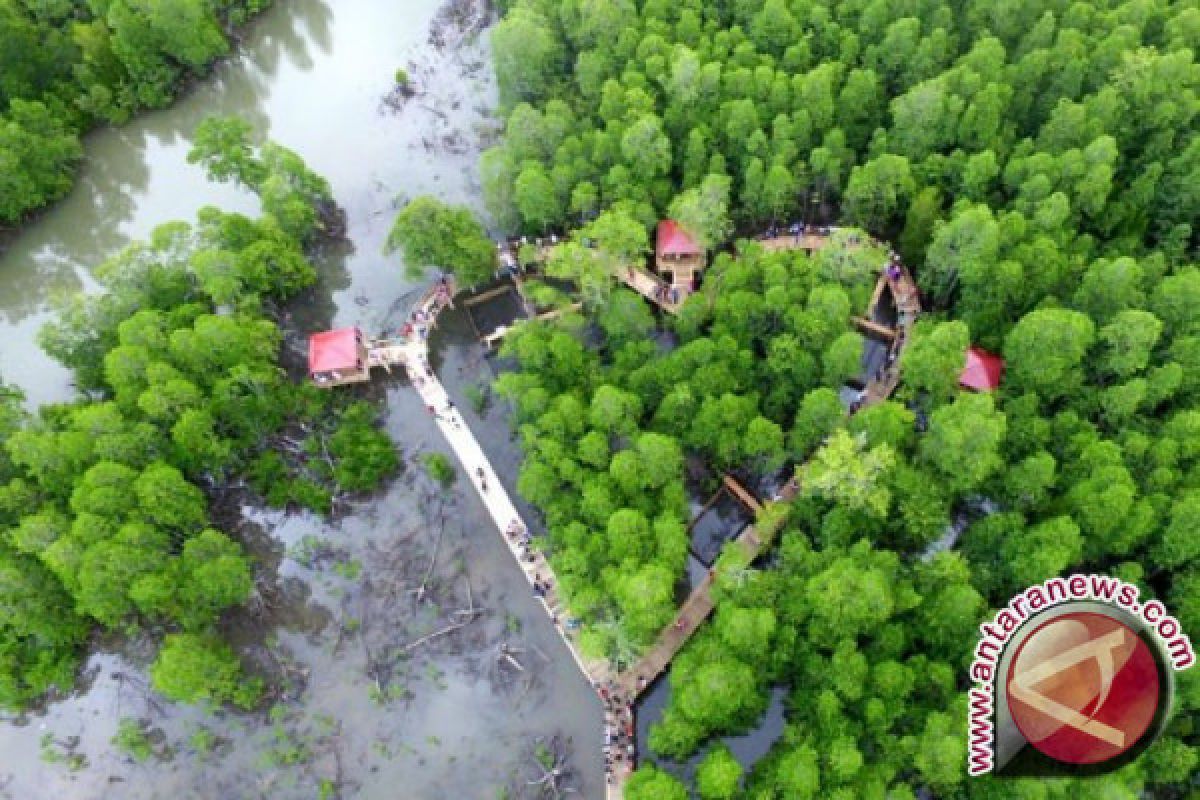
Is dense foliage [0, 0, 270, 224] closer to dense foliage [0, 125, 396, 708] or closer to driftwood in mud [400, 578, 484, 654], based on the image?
dense foliage [0, 125, 396, 708]

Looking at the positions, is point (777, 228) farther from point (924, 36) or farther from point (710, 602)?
point (710, 602)

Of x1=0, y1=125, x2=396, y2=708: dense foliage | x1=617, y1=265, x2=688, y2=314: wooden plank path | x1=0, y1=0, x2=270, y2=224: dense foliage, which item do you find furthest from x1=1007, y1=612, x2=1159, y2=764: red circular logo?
x1=0, y1=0, x2=270, y2=224: dense foliage

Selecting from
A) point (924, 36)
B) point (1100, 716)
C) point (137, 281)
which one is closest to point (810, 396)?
point (1100, 716)

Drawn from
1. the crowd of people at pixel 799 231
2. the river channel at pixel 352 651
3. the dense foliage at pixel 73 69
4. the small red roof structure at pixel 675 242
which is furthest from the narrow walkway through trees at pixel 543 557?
the dense foliage at pixel 73 69

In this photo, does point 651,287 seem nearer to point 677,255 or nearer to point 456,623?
point 677,255

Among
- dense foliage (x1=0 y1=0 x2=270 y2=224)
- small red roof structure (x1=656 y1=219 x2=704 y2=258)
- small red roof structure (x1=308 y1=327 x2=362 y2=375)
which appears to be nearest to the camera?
small red roof structure (x1=308 y1=327 x2=362 y2=375)

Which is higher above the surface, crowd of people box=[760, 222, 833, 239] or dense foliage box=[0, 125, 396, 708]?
dense foliage box=[0, 125, 396, 708]
